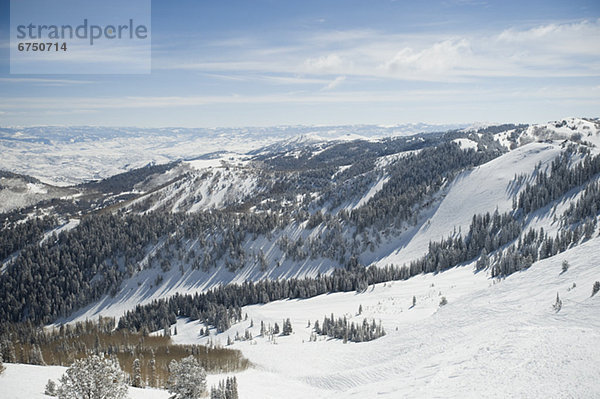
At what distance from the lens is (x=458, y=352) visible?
38250 mm

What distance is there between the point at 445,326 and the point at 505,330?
11.6 m

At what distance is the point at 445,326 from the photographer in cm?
5094

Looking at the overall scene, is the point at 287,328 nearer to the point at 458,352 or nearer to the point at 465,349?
the point at 458,352

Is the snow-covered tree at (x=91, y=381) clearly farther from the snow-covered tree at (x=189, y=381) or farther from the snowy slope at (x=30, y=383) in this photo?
the snowy slope at (x=30, y=383)

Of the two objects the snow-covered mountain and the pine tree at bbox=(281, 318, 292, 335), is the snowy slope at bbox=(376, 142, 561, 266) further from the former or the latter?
the pine tree at bbox=(281, 318, 292, 335)

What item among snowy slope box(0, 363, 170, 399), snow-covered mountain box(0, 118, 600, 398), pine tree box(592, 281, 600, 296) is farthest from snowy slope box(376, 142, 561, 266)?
snowy slope box(0, 363, 170, 399)

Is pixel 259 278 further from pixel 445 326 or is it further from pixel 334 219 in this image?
pixel 445 326

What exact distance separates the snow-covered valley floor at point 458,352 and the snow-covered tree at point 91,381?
548 inches

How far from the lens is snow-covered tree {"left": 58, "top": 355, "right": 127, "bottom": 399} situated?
28.1m

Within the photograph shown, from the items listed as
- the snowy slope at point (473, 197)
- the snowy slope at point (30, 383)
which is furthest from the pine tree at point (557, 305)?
the snowy slope at point (473, 197)

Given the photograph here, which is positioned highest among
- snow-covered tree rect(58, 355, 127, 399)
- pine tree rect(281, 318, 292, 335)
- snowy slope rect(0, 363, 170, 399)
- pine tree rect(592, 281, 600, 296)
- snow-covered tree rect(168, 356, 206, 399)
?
pine tree rect(592, 281, 600, 296)

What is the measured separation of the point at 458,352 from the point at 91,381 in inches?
1490

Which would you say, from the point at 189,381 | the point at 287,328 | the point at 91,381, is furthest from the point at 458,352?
the point at 287,328

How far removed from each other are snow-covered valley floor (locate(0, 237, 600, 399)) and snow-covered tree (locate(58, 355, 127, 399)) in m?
13.9
